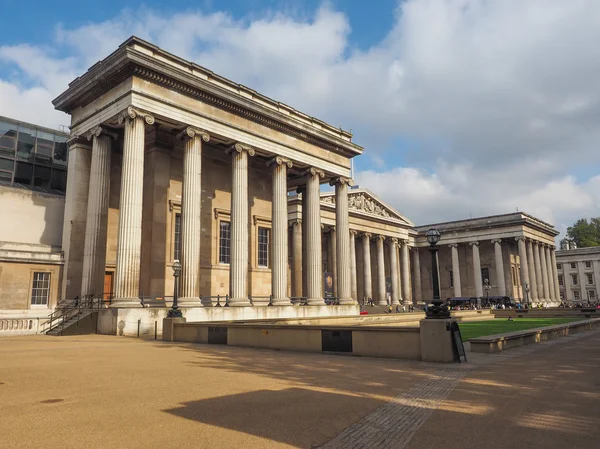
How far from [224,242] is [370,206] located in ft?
116

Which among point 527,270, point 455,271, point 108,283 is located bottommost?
point 108,283

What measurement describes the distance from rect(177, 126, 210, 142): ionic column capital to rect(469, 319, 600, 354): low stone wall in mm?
→ 20166

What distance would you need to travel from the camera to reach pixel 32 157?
35938mm

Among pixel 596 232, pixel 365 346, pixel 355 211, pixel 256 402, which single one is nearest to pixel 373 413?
pixel 256 402

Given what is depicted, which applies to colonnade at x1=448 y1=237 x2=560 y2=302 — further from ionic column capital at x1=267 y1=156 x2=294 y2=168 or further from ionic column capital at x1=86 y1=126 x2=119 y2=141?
ionic column capital at x1=86 y1=126 x2=119 y2=141

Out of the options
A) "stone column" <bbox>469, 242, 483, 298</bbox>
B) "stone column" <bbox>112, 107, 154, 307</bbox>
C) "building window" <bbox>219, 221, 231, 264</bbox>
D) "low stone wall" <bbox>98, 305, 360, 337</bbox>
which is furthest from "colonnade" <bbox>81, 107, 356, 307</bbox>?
"stone column" <bbox>469, 242, 483, 298</bbox>

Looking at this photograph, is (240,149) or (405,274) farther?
(405,274)

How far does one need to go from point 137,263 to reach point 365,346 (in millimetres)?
15047

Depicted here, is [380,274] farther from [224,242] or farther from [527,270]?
[224,242]

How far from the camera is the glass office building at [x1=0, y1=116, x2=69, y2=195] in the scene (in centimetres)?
3459

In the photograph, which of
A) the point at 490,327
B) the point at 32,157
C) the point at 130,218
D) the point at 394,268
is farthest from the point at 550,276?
the point at 32,157

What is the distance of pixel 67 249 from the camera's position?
94.6 ft

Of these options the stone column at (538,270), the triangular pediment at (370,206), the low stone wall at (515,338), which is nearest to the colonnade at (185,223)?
the low stone wall at (515,338)

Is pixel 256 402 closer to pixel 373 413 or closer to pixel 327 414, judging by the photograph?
pixel 327 414
